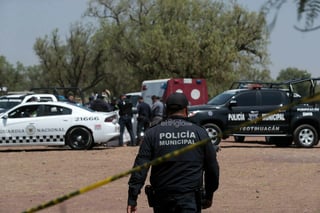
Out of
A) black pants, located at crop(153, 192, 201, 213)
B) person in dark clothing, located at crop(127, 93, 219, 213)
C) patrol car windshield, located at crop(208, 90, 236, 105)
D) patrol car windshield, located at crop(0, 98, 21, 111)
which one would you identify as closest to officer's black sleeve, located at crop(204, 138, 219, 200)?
person in dark clothing, located at crop(127, 93, 219, 213)

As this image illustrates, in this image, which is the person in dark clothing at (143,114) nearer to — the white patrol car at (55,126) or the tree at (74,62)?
the white patrol car at (55,126)

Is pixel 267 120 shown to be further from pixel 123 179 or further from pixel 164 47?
pixel 164 47

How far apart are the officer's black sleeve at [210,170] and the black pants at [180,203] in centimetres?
18

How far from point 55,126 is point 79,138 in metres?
0.73

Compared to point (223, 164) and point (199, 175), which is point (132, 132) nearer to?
Answer: point (223, 164)

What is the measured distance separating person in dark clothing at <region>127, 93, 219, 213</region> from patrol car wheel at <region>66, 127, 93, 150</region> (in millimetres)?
15776

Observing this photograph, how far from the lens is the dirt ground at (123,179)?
36.9 feet

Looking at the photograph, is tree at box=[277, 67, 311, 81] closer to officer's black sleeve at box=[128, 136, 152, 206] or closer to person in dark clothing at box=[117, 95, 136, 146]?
officer's black sleeve at box=[128, 136, 152, 206]

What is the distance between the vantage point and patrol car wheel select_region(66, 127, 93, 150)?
21469mm

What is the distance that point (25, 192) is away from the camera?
12.8 m

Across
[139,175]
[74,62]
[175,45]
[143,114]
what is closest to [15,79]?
[74,62]

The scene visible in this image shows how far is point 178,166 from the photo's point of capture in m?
5.51

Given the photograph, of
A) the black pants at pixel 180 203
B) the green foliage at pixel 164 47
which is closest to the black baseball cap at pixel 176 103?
the black pants at pixel 180 203

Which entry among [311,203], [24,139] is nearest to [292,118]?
[24,139]
